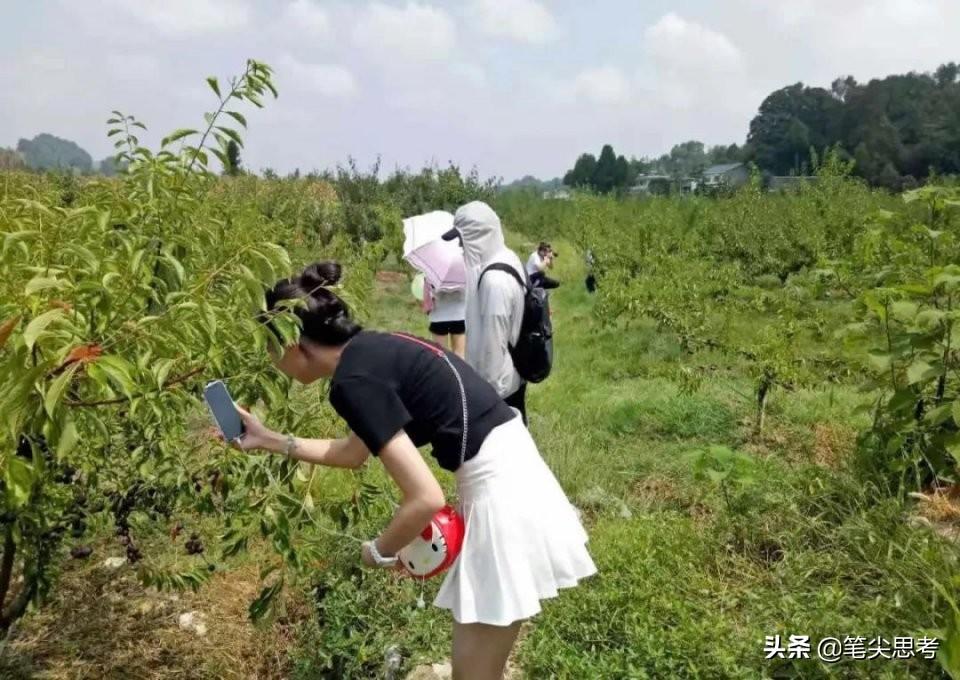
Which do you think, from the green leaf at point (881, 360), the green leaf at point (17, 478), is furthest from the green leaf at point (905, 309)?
the green leaf at point (17, 478)

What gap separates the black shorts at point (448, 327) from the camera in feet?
16.0

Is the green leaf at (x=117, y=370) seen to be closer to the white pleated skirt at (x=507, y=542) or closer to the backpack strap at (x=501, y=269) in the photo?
the white pleated skirt at (x=507, y=542)

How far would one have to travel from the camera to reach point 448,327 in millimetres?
4918

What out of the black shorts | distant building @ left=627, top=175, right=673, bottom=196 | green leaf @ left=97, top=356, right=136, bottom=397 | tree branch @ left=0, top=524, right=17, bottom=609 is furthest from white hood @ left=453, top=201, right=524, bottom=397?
distant building @ left=627, top=175, right=673, bottom=196

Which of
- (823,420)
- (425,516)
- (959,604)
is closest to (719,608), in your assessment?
(959,604)

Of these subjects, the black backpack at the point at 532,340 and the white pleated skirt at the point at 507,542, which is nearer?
the white pleated skirt at the point at 507,542

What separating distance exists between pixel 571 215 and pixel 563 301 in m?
9.19

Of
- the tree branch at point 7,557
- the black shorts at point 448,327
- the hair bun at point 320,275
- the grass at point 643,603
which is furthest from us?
the black shorts at point 448,327

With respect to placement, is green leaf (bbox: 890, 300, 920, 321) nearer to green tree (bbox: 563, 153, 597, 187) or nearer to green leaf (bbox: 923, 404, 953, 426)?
green leaf (bbox: 923, 404, 953, 426)

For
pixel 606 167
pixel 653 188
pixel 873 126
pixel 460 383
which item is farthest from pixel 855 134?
pixel 460 383

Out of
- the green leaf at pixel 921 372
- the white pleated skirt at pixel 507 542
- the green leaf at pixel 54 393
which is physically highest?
the green leaf at pixel 54 393

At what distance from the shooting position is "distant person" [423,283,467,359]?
4.89 metres

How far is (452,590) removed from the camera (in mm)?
1919

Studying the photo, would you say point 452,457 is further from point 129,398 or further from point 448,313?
point 448,313
